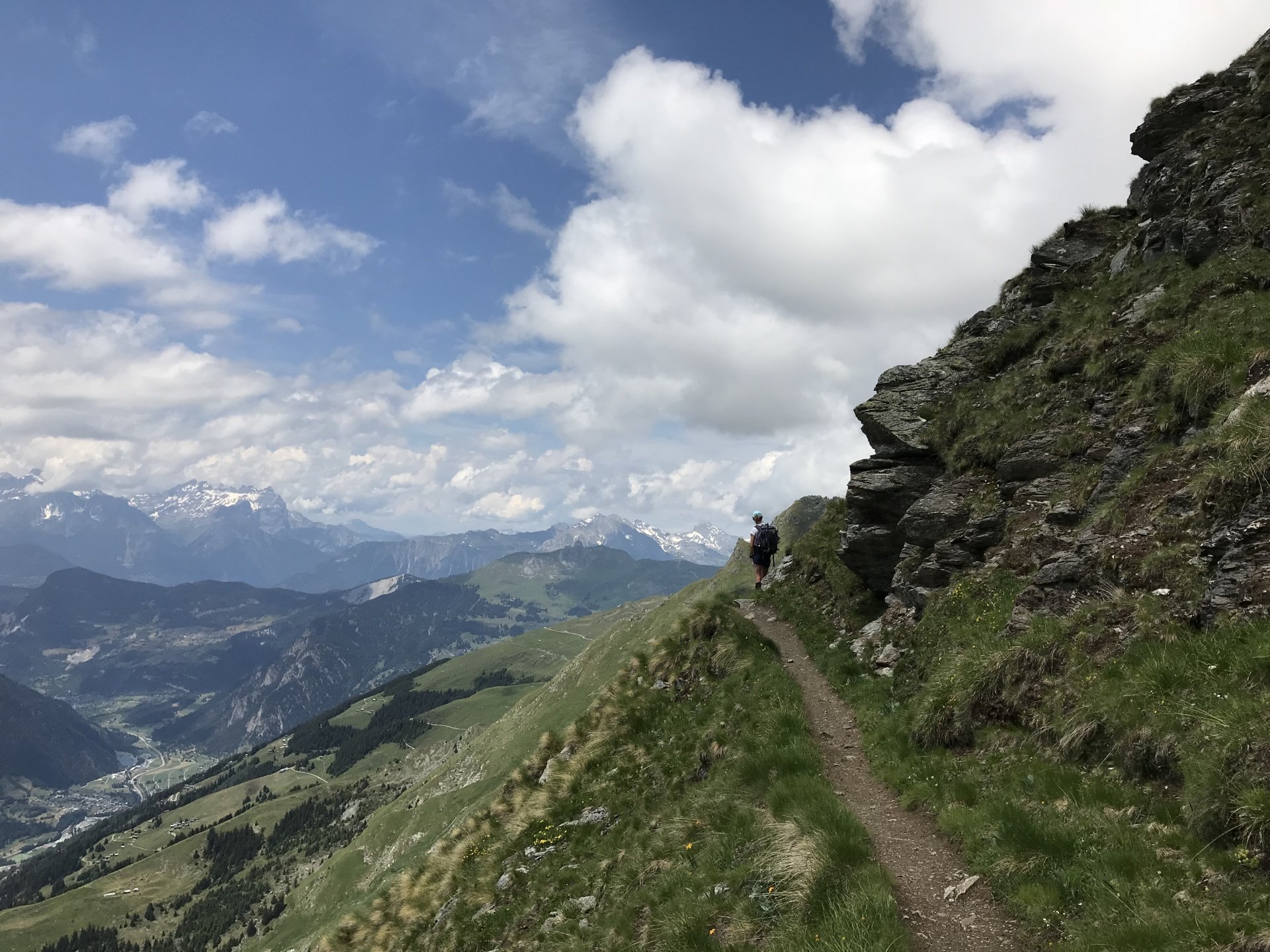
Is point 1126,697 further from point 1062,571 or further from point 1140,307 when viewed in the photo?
point 1140,307

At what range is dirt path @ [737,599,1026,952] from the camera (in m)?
9.38

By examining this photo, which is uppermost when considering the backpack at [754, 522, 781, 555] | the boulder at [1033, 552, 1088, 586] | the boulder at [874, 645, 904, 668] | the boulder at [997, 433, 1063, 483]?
the boulder at [997, 433, 1063, 483]

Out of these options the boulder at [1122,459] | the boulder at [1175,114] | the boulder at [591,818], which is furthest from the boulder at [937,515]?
the boulder at [1175,114]

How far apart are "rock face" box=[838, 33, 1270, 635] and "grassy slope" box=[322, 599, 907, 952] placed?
753 cm

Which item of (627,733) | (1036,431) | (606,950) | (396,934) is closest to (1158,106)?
(1036,431)

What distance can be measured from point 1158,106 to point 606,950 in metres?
43.8

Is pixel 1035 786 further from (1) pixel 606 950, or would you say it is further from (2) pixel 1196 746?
(1) pixel 606 950

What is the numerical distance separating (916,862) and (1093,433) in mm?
17633

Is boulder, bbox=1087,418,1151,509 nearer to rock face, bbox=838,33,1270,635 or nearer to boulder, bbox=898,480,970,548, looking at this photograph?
rock face, bbox=838,33,1270,635

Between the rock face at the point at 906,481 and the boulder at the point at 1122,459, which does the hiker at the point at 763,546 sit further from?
the boulder at the point at 1122,459

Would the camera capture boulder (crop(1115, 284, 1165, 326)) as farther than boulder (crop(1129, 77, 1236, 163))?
No

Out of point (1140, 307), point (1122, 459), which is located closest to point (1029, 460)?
point (1122, 459)

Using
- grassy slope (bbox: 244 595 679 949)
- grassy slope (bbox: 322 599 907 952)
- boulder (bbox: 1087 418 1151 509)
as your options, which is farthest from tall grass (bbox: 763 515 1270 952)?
grassy slope (bbox: 244 595 679 949)

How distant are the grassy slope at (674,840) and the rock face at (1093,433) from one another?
753 centimetres
